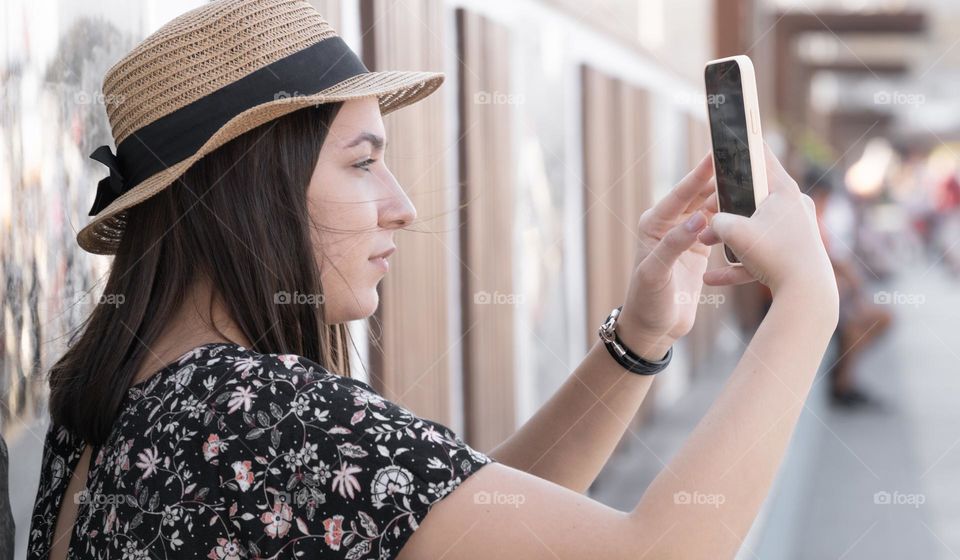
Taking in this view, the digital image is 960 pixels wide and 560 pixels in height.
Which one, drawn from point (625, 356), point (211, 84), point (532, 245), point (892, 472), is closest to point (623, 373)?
point (625, 356)

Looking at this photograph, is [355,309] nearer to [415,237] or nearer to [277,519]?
[277,519]

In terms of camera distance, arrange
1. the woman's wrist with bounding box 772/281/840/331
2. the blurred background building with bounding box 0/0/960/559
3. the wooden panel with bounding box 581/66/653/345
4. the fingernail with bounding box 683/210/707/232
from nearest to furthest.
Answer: the woman's wrist with bounding box 772/281/840/331
the fingernail with bounding box 683/210/707/232
the blurred background building with bounding box 0/0/960/559
the wooden panel with bounding box 581/66/653/345

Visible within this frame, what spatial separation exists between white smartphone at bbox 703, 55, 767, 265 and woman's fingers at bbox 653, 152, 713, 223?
0.06m

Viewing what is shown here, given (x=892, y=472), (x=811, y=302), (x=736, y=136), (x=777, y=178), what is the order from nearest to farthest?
(x=811, y=302)
(x=777, y=178)
(x=736, y=136)
(x=892, y=472)

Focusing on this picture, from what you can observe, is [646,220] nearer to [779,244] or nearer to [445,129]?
[779,244]

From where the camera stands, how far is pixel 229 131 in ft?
4.10

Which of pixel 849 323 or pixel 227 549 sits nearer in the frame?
pixel 227 549

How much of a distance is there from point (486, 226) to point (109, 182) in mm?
2163

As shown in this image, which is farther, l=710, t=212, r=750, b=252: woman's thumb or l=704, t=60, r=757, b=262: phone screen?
l=704, t=60, r=757, b=262: phone screen

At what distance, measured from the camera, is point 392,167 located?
2629 mm

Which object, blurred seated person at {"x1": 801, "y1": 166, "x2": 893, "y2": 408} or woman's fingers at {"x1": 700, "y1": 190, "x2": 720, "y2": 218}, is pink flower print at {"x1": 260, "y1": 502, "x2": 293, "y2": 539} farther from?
blurred seated person at {"x1": 801, "y1": 166, "x2": 893, "y2": 408}

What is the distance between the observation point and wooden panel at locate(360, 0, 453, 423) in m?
2.58

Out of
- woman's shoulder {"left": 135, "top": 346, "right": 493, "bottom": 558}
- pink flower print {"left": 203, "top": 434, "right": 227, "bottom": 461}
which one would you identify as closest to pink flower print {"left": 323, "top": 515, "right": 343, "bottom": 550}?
woman's shoulder {"left": 135, "top": 346, "right": 493, "bottom": 558}

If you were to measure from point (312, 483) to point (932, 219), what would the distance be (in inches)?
953
